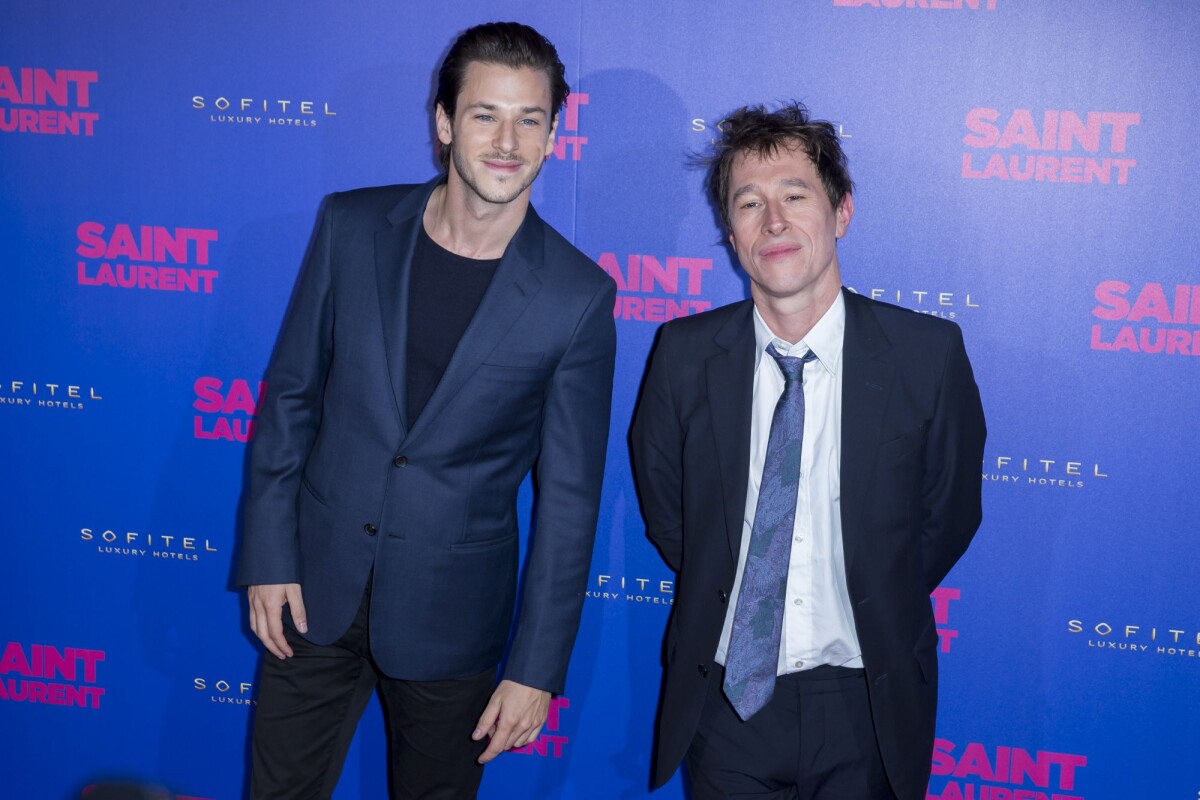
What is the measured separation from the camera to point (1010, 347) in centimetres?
281

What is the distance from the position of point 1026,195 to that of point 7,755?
11.2ft

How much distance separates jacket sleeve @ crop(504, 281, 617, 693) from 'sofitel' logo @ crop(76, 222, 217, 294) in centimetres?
130

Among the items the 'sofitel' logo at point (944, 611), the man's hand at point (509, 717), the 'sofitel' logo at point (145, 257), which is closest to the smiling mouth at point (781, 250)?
the man's hand at point (509, 717)

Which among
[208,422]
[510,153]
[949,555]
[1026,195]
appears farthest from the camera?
[208,422]

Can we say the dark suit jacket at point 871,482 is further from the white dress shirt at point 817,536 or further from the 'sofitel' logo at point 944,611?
the 'sofitel' logo at point 944,611

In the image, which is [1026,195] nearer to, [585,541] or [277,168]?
[585,541]

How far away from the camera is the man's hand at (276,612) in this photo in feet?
7.79

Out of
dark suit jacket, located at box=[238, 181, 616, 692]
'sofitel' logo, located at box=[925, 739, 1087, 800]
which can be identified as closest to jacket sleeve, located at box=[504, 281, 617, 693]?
dark suit jacket, located at box=[238, 181, 616, 692]

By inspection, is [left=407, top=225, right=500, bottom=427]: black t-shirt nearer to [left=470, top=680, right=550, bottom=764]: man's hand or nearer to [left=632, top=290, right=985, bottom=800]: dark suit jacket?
[left=632, top=290, right=985, bottom=800]: dark suit jacket

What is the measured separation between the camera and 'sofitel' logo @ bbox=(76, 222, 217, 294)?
123 inches

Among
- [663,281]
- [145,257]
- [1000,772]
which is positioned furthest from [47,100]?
[1000,772]

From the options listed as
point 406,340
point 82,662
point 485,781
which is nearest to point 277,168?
point 406,340

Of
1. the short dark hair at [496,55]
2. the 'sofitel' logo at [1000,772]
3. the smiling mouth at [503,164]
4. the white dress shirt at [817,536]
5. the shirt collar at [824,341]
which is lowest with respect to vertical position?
the 'sofitel' logo at [1000,772]

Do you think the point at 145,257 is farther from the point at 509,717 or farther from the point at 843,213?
the point at 843,213
